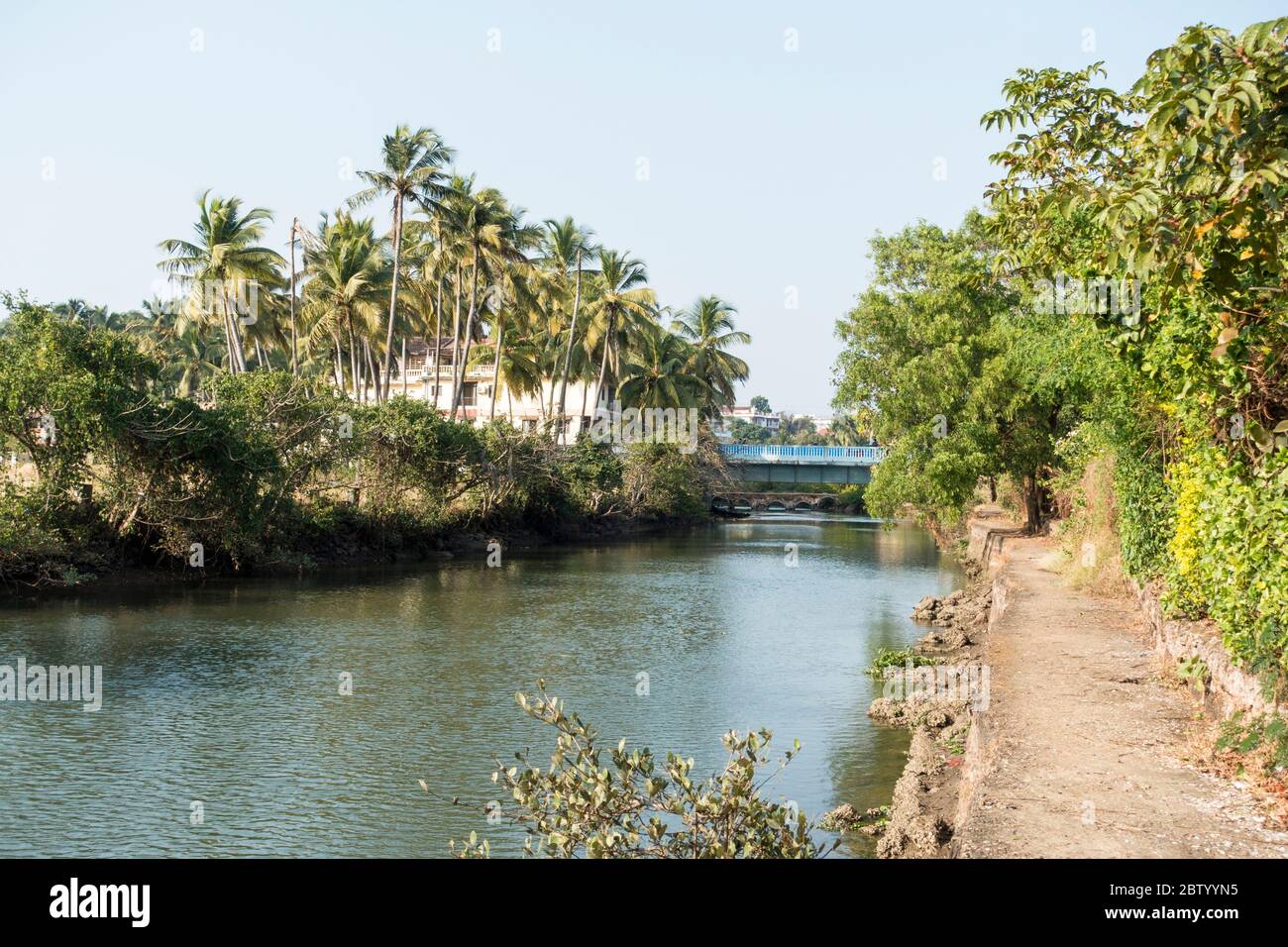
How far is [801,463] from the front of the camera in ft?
261

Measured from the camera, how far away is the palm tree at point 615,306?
5850 centimetres

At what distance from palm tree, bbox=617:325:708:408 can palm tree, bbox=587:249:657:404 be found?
208 inches

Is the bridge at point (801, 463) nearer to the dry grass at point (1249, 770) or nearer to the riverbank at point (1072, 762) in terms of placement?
the riverbank at point (1072, 762)

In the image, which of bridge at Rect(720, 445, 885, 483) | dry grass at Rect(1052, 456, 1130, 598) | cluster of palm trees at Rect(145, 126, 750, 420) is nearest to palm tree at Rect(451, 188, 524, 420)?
cluster of palm trees at Rect(145, 126, 750, 420)

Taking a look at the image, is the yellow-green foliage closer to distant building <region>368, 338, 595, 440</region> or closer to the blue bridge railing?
distant building <region>368, 338, 595, 440</region>

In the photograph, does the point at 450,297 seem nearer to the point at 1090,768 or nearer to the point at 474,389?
the point at 474,389

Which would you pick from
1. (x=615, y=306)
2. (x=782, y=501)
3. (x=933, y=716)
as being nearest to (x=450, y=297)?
(x=615, y=306)

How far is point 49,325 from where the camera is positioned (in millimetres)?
26078

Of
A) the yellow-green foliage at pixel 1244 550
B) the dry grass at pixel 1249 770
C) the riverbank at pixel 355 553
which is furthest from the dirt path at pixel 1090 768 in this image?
the riverbank at pixel 355 553

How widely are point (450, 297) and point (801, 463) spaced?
3085 centimetres

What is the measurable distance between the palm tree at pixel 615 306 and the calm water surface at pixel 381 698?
2735 centimetres
